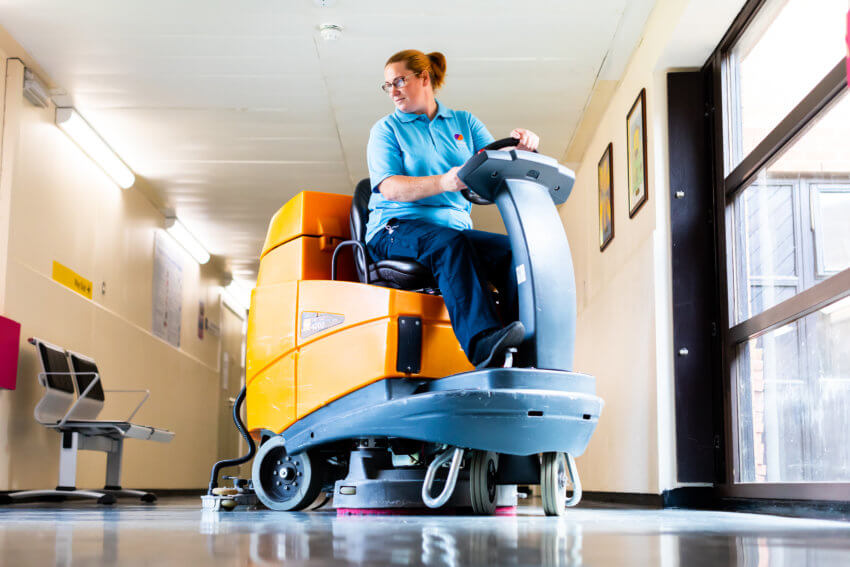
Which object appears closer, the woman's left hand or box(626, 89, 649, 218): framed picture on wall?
the woman's left hand

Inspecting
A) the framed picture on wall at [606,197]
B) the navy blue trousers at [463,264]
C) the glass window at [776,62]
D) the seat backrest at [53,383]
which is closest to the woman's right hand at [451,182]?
the navy blue trousers at [463,264]

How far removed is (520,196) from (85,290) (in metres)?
4.81

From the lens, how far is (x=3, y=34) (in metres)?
4.85

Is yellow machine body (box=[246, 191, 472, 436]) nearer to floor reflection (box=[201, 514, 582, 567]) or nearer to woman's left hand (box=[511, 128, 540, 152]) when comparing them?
woman's left hand (box=[511, 128, 540, 152])

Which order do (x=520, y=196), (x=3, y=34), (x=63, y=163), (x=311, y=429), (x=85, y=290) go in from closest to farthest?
(x=520, y=196)
(x=311, y=429)
(x=3, y=34)
(x=63, y=163)
(x=85, y=290)

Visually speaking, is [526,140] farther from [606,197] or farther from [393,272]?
[606,197]

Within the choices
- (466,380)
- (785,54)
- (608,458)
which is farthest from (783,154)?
(608,458)

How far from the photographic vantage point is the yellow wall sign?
587 centimetres

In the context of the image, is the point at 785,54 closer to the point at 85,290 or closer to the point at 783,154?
the point at 783,154

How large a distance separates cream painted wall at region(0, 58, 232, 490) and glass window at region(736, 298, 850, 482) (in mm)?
3974

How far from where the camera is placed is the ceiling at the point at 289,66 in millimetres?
4555

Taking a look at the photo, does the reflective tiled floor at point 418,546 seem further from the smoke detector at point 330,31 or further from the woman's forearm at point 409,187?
the smoke detector at point 330,31

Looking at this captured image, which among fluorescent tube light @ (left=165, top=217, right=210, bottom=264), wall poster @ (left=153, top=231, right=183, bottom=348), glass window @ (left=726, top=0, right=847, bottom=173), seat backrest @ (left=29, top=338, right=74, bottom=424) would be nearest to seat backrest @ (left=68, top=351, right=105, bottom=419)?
seat backrest @ (left=29, top=338, right=74, bottom=424)

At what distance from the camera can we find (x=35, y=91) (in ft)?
17.4
